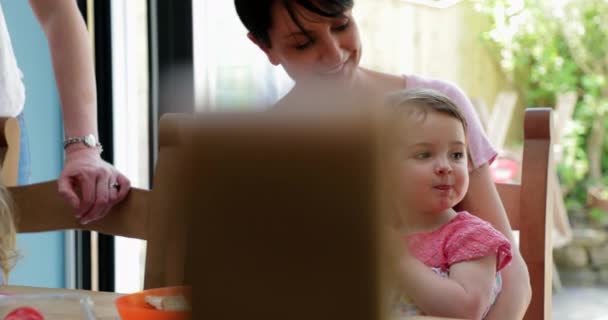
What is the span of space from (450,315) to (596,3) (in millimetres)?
4254

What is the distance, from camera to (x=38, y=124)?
6.41 ft

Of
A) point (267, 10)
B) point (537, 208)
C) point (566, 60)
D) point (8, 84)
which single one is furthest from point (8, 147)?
point (566, 60)

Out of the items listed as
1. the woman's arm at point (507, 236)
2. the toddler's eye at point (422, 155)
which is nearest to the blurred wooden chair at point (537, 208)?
the woman's arm at point (507, 236)

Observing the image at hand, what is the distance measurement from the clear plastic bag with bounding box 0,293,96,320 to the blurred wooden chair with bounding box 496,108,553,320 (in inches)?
18.7

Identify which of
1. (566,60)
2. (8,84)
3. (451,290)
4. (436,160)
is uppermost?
(566,60)

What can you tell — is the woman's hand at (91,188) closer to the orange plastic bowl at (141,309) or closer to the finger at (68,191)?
the finger at (68,191)

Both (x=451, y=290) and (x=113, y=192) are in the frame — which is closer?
(x=451, y=290)

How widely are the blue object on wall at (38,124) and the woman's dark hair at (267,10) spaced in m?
1.01

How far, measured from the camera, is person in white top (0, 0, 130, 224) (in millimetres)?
886

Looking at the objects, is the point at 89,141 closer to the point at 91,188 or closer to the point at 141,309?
the point at 91,188

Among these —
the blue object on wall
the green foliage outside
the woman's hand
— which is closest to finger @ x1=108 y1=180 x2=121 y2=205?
the woman's hand

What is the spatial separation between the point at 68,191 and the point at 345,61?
1.16ft

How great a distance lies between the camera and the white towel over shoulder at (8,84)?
106 centimetres

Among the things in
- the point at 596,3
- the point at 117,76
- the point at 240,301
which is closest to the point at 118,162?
the point at 117,76
